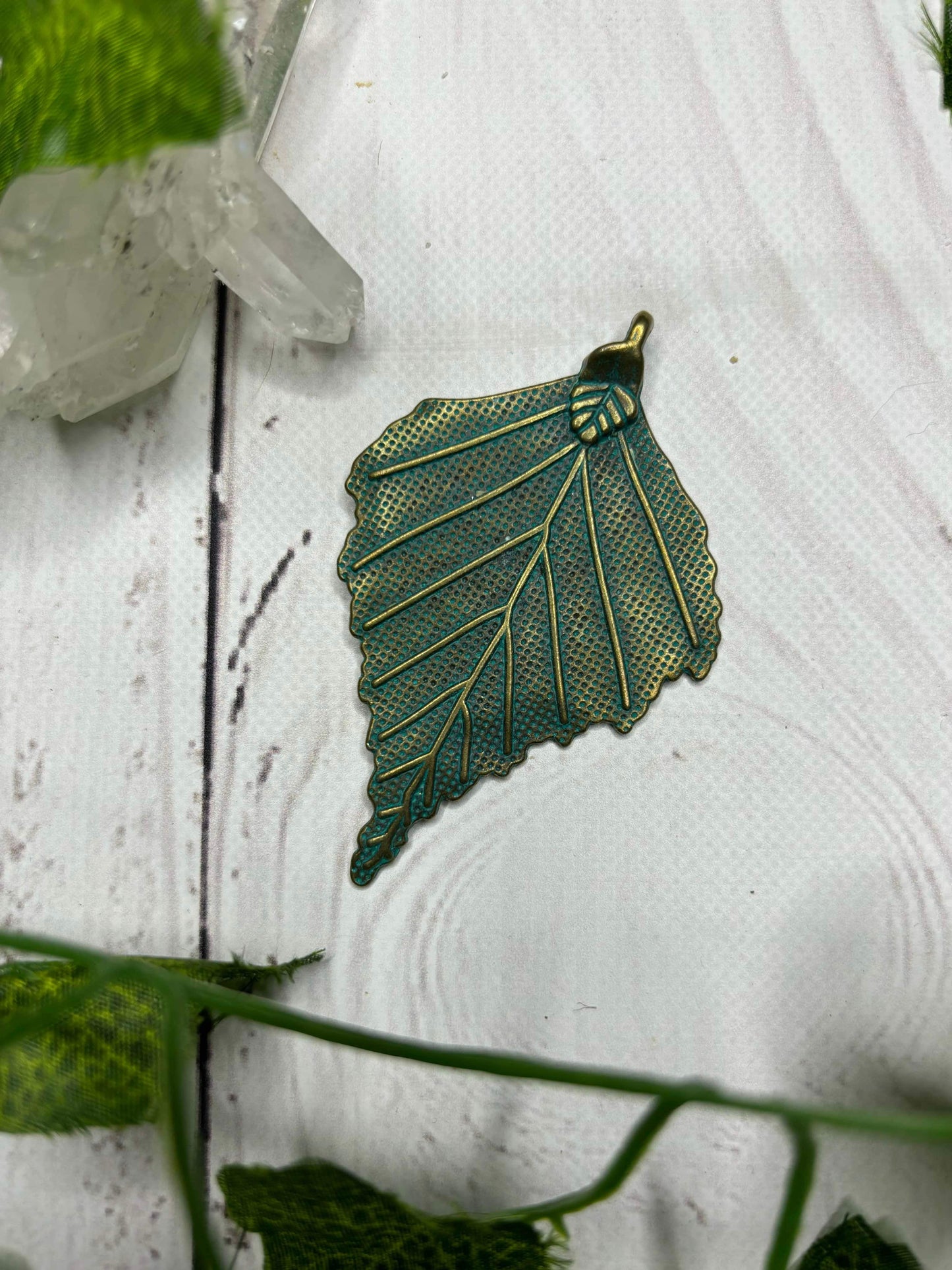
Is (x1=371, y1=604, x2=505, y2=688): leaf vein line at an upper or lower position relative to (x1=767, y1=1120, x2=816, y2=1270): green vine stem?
upper

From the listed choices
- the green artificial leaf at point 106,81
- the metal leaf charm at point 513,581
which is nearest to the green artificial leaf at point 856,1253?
the metal leaf charm at point 513,581

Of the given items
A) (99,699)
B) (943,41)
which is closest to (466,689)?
(99,699)

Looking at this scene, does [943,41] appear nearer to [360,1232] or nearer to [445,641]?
[445,641]

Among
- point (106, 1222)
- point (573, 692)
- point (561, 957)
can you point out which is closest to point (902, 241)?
point (573, 692)

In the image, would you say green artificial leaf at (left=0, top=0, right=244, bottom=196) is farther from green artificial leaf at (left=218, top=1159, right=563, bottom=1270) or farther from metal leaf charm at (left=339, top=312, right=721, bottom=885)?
green artificial leaf at (left=218, top=1159, right=563, bottom=1270)

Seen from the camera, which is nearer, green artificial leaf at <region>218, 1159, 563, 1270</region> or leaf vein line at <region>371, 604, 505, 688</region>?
green artificial leaf at <region>218, 1159, 563, 1270</region>

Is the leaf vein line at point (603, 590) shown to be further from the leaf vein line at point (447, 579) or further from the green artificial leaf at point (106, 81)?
the green artificial leaf at point (106, 81)

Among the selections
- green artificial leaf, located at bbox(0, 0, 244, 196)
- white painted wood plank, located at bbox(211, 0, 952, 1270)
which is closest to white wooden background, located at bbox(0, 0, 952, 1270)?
white painted wood plank, located at bbox(211, 0, 952, 1270)
